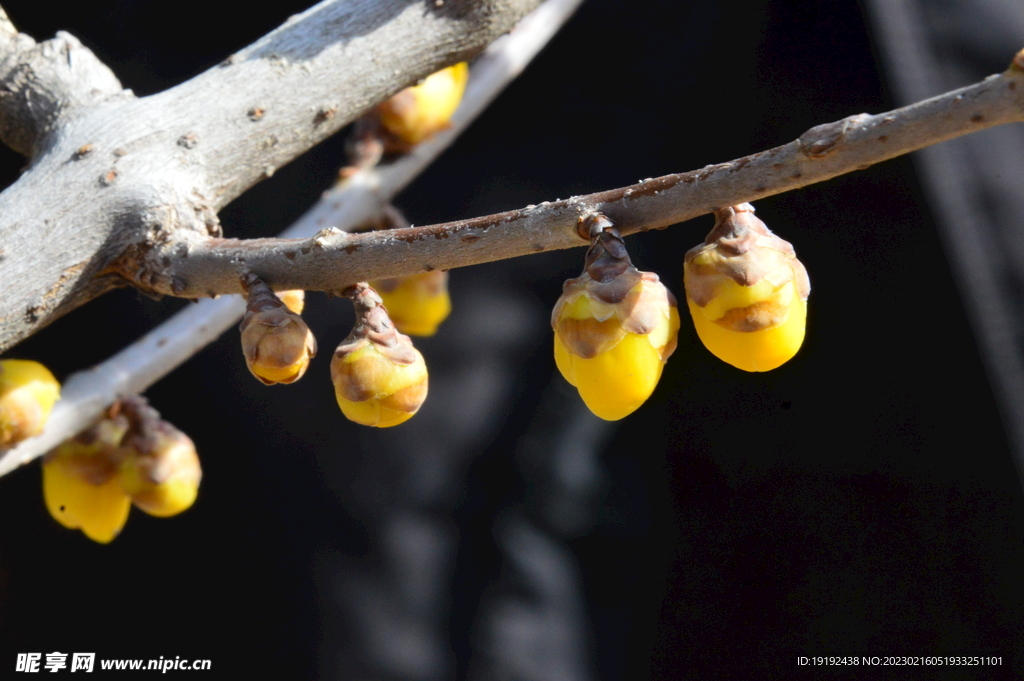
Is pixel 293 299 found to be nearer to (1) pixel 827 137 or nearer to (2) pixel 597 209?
(2) pixel 597 209

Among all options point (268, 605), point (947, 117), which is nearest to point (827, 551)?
point (268, 605)

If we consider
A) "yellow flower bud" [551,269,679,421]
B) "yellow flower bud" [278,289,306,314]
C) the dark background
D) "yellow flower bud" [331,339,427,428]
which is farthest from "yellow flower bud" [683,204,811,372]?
the dark background

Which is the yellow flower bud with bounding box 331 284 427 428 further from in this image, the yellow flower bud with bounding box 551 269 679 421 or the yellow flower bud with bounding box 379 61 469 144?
the yellow flower bud with bounding box 379 61 469 144

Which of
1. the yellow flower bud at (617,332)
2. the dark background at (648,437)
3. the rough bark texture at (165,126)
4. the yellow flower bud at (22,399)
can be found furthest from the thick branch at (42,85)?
the dark background at (648,437)

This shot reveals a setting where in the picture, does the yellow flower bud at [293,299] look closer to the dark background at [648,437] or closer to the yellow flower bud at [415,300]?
the yellow flower bud at [415,300]

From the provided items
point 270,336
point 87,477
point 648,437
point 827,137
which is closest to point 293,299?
point 270,336

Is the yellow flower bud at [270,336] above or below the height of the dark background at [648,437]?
below

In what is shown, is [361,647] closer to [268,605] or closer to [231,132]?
[268,605]
